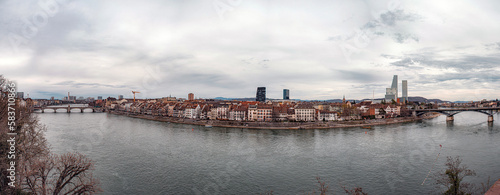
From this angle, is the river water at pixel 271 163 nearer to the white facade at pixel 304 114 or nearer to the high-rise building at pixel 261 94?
the white facade at pixel 304 114

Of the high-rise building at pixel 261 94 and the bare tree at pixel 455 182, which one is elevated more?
the high-rise building at pixel 261 94

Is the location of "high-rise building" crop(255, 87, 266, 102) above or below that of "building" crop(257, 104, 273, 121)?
above

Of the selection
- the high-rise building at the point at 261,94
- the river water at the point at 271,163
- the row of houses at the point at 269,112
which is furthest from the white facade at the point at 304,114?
the high-rise building at the point at 261,94

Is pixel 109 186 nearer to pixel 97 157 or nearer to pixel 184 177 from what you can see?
pixel 184 177

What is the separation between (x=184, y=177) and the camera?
14039 mm

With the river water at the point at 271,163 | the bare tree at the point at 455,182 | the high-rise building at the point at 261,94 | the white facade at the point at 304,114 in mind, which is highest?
the high-rise building at the point at 261,94

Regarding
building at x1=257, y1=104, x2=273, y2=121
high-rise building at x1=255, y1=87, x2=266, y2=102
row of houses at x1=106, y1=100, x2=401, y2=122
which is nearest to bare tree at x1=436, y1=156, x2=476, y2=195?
building at x1=257, y1=104, x2=273, y2=121

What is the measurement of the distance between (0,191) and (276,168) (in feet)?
40.2

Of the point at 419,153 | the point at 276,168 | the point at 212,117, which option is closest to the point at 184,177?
the point at 276,168

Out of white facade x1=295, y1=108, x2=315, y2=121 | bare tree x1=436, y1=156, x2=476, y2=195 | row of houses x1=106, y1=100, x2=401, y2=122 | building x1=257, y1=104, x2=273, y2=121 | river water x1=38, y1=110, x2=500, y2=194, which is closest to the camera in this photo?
bare tree x1=436, y1=156, x2=476, y2=195

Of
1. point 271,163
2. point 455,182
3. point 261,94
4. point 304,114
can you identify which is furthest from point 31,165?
point 261,94

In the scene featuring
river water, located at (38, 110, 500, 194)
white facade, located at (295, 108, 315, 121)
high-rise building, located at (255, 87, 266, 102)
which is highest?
high-rise building, located at (255, 87, 266, 102)

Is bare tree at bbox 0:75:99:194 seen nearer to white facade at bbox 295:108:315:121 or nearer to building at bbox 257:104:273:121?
building at bbox 257:104:273:121

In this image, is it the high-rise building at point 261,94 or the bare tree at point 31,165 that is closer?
the bare tree at point 31,165
